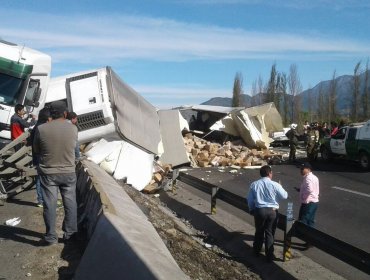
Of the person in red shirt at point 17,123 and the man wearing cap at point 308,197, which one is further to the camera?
the person in red shirt at point 17,123

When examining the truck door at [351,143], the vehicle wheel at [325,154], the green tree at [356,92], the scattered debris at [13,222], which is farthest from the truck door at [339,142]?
the green tree at [356,92]

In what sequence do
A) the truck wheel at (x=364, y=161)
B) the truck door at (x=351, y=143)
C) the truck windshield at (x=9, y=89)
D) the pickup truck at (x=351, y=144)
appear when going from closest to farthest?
1. the truck windshield at (x=9, y=89)
2. the truck wheel at (x=364, y=161)
3. the pickup truck at (x=351, y=144)
4. the truck door at (x=351, y=143)

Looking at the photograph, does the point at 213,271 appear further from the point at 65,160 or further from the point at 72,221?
the point at 65,160

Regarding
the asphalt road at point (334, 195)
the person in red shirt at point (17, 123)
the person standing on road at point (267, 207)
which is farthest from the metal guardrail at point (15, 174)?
the asphalt road at point (334, 195)

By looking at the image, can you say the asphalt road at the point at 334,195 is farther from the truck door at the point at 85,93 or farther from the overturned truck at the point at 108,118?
the truck door at the point at 85,93

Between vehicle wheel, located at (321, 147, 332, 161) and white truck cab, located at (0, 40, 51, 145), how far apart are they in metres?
13.3

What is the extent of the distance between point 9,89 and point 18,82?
1.06 feet

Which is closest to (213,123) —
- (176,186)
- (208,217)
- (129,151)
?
(176,186)

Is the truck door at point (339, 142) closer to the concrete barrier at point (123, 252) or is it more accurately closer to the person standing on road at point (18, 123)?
the person standing on road at point (18, 123)

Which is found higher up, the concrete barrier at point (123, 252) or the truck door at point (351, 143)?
the concrete barrier at point (123, 252)

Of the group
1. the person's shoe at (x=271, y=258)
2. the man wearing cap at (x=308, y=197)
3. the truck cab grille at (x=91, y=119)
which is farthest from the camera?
the truck cab grille at (x=91, y=119)

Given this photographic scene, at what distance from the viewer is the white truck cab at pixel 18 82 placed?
46.3 feet

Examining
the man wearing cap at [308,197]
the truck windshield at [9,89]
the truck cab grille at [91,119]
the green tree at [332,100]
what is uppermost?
the truck windshield at [9,89]

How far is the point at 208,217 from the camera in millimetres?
10859
